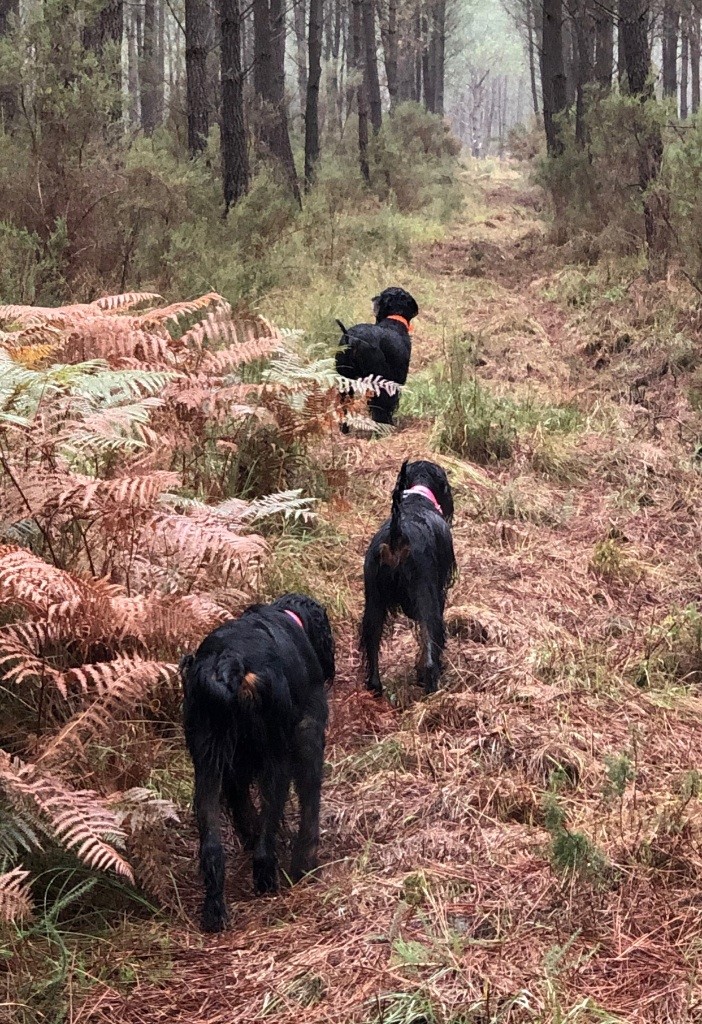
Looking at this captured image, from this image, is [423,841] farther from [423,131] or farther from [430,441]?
[423,131]

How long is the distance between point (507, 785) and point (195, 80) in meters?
11.4

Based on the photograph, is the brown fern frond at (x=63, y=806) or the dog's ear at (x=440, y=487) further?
the dog's ear at (x=440, y=487)

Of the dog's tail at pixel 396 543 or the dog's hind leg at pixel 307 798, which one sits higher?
the dog's tail at pixel 396 543

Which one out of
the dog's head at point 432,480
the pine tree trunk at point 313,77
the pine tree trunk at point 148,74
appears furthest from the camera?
the pine tree trunk at point 148,74

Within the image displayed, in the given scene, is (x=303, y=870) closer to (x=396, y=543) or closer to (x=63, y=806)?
(x=63, y=806)

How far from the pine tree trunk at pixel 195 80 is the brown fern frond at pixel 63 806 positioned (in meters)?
11.4

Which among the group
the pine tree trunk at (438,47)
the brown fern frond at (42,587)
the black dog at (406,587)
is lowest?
the black dog at (406,587)

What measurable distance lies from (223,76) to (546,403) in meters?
6.66

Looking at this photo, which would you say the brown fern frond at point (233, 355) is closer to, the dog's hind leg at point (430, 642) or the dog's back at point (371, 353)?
the dog's hind leg at point (430, 642)

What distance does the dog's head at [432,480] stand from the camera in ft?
14.8

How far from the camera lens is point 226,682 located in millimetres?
2445

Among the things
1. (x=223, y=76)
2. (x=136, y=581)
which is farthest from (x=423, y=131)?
(x=136, y=581)

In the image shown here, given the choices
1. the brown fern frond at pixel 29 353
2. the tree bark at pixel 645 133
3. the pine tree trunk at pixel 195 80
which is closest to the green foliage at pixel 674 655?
the brown fern frond at pixel 29 353

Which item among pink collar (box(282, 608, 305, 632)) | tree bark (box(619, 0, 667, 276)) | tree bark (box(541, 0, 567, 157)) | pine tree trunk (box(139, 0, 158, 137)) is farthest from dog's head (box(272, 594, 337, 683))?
pine tree trunk (box(139, 0, 158, 137))
